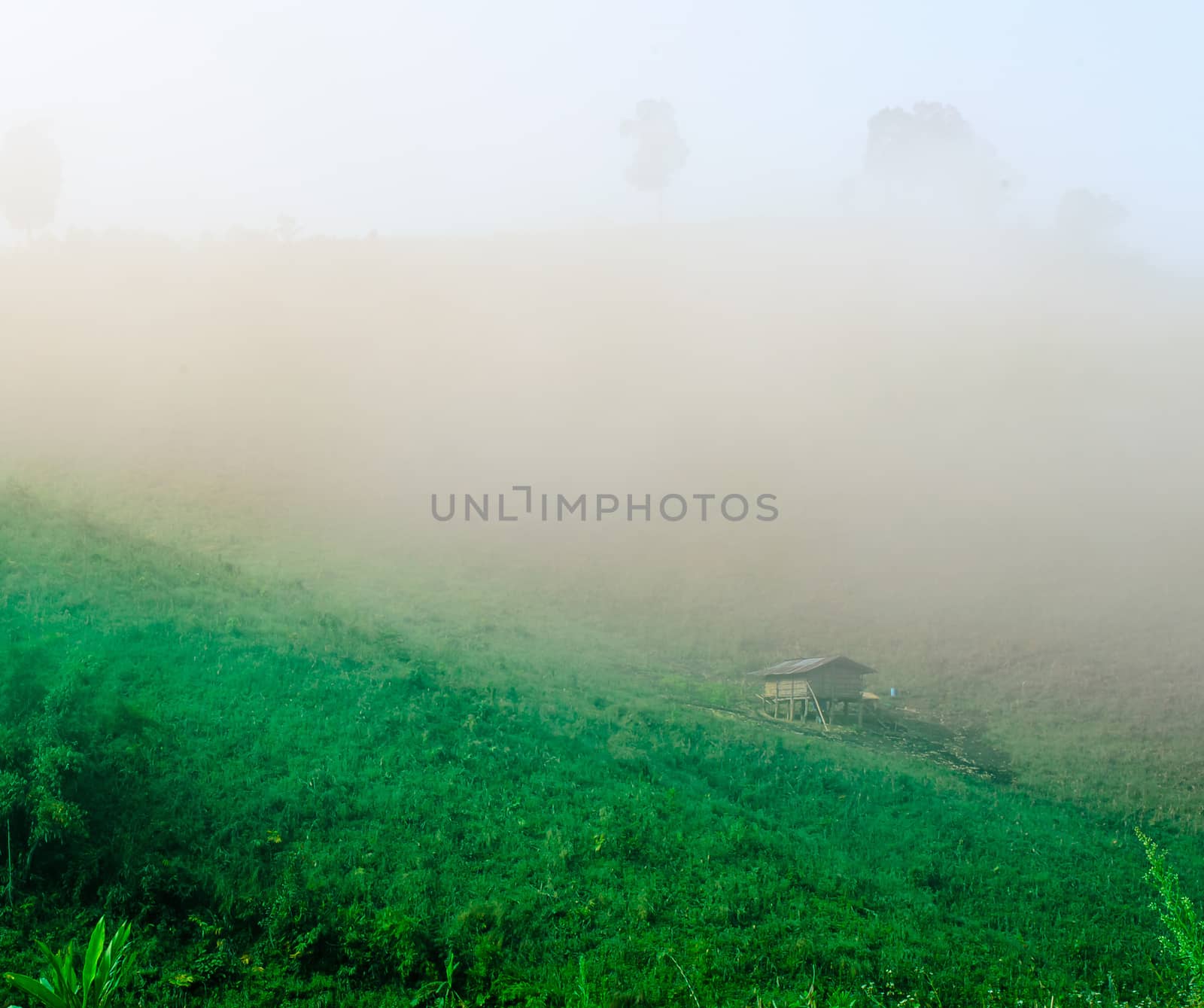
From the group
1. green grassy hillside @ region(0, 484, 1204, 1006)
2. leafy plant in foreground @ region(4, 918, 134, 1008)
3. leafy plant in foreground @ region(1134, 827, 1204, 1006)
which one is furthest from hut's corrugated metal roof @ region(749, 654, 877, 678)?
leafy plant in foreground @ region(4, 918, 134, 1008)

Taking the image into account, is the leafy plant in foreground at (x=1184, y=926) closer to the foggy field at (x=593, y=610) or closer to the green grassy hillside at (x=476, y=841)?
the green grassy hillside at (x=476, y=841)

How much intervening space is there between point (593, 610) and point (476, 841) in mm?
25733

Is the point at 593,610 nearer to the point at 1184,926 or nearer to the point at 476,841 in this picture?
the point at 476,841

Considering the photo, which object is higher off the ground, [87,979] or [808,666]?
[87,979]

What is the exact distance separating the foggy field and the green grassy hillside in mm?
93

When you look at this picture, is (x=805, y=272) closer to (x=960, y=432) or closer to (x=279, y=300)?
(x=960, y=432)

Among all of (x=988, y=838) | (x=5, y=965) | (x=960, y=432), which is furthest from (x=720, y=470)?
(x=5, y=965)

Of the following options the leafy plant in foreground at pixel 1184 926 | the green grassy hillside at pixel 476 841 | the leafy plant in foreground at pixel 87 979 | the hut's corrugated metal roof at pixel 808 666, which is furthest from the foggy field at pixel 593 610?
the leafy plant in foreground at pixel 1184 926

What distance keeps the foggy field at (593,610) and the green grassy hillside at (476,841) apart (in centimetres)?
9

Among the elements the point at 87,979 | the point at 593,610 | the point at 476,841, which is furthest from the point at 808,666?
the point at 87,979

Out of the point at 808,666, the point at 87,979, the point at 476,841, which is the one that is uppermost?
the point at 87,979

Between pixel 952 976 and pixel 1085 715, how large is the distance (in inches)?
897

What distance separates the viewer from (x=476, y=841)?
14.7 meters

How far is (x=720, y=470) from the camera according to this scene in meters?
61.6
